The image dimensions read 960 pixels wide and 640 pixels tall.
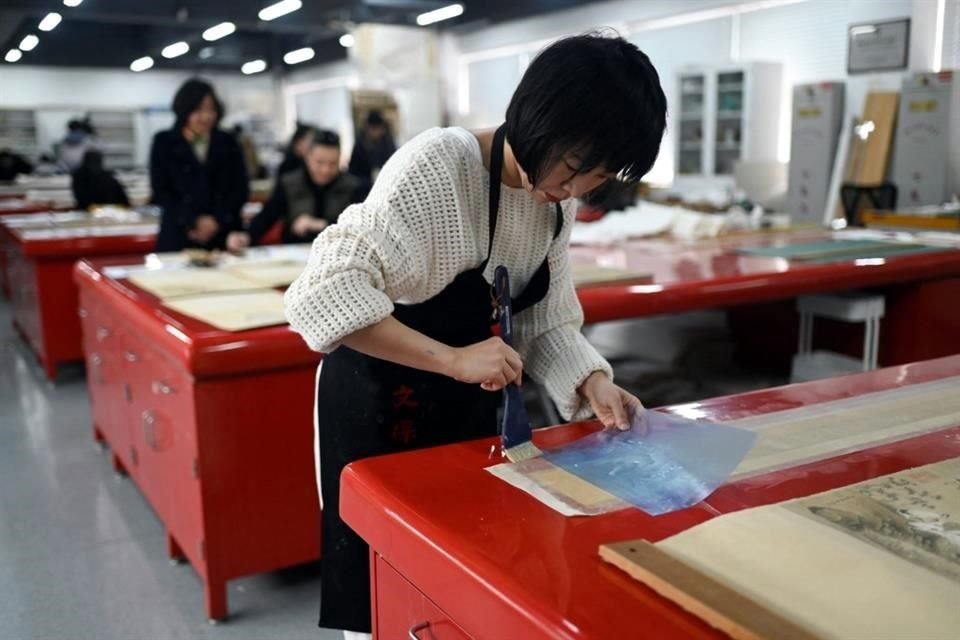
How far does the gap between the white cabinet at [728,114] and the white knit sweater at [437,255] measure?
6.36 meters

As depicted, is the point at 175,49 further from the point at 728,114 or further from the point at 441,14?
the point at 728,114

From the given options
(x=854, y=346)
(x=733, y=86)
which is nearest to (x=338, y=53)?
(x=733, y=86)

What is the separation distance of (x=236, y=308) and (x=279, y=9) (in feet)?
26.3

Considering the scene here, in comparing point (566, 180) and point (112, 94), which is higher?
point (112, 94)

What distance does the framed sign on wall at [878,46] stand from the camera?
636 cm

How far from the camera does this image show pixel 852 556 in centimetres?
75

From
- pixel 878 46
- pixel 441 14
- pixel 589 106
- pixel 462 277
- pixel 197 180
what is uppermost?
pixel 441 14

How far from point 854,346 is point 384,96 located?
25.6 feet

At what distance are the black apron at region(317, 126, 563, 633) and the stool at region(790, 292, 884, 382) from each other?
193 centimetres

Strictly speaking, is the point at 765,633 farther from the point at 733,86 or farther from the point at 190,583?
the point at 733,86

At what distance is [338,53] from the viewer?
1339cm

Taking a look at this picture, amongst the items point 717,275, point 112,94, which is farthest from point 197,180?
point 112,94

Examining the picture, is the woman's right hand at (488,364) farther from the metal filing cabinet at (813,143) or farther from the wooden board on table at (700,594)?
the metal filing cabinet at (813,143)

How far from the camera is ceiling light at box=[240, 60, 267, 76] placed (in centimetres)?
1406
